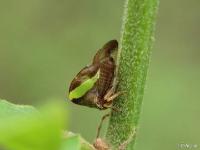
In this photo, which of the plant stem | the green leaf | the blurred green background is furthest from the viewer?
the blurred green background

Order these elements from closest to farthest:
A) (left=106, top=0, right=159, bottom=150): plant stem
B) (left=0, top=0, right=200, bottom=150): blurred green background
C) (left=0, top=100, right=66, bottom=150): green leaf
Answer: (left=0, top=100, right=66, bottom=150): green leaf → (left=106, top=0, right=159, bottom=150): plant stem → (left=0, top=0, right=200, bottom=150): blurred green background

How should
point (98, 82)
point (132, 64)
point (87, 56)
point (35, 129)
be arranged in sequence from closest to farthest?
point (35, 129) < point (132, 64) < point (98, 82) < point (87, 56)

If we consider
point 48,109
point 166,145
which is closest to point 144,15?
point 48,109

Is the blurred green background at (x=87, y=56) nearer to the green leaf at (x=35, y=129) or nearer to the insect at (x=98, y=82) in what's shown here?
the insect at (x=98, y=82)

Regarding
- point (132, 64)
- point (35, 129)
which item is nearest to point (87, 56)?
point (132, 64)

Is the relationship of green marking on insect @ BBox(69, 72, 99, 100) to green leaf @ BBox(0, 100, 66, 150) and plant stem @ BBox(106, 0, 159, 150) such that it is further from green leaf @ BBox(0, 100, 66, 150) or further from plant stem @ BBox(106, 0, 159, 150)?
green leaf @ BBox(0, 100, 66, 150)

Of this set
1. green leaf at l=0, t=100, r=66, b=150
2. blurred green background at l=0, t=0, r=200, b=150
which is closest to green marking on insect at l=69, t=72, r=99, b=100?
green leaf at l=0, t=100, r=66, b=150

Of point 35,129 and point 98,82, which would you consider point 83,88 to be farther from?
point 35,129
